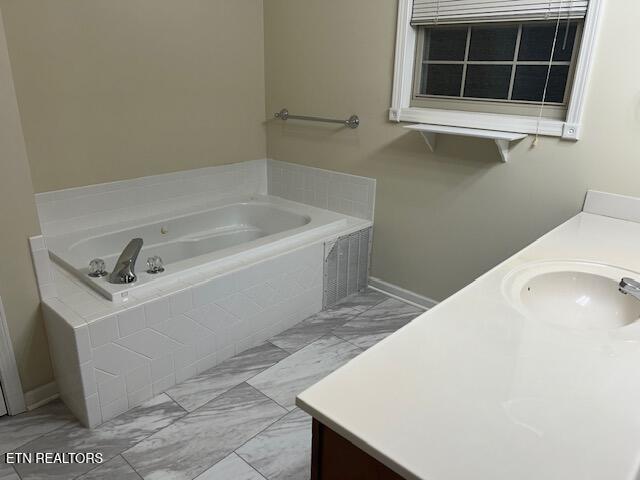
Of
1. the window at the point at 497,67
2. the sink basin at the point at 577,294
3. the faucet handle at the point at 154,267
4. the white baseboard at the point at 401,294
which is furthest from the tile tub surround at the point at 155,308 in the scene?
the sink basin at the point at 577,294

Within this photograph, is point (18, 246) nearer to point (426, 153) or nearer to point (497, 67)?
point (426, 153)

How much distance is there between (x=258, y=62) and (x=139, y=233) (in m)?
1.41

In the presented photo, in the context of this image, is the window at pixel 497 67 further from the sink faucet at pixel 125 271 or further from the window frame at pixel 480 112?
the sink faucet at pixel 125 271

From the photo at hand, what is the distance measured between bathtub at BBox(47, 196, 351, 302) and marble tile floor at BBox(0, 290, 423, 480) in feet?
1.63

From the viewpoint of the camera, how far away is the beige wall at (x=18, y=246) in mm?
1615

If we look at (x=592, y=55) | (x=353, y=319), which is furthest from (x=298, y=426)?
(x=592, y=55)

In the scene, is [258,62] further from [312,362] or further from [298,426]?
[298,426]

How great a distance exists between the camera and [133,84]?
8.45ft

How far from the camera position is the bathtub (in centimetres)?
207

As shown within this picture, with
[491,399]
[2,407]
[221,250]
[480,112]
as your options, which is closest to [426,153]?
[480,112]

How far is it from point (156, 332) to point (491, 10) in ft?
6.81

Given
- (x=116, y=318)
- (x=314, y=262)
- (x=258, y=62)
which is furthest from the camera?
(x=258, y=62)

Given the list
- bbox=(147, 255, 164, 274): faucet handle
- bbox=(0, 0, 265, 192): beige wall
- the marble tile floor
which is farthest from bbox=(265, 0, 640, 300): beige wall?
bbox=(147, 255, 164, 274): faucet handle

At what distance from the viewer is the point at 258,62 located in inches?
125
